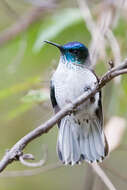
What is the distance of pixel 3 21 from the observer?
19.2 feet

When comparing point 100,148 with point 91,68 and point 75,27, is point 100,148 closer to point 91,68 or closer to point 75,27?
point 91,68

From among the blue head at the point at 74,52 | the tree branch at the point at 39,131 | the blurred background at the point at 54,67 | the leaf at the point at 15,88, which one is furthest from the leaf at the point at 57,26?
the tree branch at the point at 39,131

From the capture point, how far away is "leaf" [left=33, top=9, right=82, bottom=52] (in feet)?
11.0

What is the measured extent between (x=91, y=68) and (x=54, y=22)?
0.65 metres

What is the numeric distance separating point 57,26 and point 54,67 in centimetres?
34

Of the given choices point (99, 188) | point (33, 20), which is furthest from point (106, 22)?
point (99, 188)

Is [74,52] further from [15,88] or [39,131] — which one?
[39,131]

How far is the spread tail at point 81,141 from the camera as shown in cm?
291

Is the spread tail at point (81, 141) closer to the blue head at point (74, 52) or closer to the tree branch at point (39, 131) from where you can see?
the blue head at point (74, 52)

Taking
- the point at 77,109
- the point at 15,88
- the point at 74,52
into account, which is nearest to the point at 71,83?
the point at 77,109

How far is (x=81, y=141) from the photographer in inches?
127

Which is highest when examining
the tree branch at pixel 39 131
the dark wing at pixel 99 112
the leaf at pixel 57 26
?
the leaf at pixel 57 26

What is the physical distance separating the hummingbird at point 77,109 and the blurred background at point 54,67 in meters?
0.11

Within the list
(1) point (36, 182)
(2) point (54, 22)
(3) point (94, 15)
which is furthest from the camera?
(1) point (36, 182)
